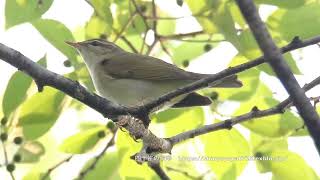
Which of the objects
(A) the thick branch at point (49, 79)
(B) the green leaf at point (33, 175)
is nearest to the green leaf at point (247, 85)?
(A) the thick branch at point (49, 79)

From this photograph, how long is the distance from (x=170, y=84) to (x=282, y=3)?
129 cm

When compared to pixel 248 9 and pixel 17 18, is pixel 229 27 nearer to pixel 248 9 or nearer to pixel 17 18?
pixel 17 18

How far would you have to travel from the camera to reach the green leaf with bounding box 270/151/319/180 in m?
2.94

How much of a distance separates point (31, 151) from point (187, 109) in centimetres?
99

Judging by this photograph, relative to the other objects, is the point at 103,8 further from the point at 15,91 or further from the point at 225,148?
the point at 225,148

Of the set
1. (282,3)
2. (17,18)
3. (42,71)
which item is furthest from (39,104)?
(282,3)

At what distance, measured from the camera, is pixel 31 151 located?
339cm

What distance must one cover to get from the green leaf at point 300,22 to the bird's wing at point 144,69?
92 centimetres

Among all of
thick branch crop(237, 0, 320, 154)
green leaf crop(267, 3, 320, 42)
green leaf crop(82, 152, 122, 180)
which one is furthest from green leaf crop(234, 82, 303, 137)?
thick branch crop(237, 0, 320, 154)

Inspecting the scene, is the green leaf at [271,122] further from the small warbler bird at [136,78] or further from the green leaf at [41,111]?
the green leaf at [41,111]

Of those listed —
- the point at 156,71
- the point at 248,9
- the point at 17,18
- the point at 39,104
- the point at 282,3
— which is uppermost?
the point at 156,71

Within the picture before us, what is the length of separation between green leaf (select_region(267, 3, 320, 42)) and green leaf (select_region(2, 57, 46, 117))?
136 centimetres

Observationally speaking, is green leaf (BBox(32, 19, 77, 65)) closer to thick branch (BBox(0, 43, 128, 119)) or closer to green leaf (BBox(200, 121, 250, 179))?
thick branch (BBox(0, 43, 128, 119))

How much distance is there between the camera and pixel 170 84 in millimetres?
3986
